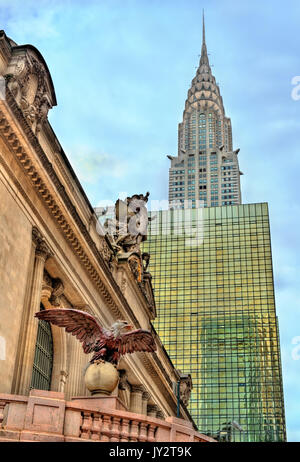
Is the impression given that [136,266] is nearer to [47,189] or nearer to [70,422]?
[47,189]

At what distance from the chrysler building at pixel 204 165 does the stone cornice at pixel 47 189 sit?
13348cm

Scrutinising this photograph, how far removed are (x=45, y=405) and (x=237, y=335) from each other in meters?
111

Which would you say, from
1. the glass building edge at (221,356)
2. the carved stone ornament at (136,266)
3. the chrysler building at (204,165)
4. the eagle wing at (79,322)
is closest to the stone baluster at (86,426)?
the eagle wing at (79,322)

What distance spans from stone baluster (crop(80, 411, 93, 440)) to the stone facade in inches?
283

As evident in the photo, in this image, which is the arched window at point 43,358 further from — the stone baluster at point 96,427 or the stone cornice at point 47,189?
the stone baluster at point 96,427

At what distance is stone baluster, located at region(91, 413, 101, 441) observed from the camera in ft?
54.8

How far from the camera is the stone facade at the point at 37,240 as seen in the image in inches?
1022

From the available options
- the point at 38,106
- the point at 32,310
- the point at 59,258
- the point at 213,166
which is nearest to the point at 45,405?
the point at 32,310

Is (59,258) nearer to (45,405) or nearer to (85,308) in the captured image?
(85,308)

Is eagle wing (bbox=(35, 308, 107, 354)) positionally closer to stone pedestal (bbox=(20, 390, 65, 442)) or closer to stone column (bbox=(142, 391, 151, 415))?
stone pedestal (bbox=(20, 390, 65, 442))

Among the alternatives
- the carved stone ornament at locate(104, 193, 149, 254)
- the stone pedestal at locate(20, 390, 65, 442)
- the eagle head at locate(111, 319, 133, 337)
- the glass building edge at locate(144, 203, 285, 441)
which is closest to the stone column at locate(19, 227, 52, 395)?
the eagle head at locate(111, 319, 133, 337)

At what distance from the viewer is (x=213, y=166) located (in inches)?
7141

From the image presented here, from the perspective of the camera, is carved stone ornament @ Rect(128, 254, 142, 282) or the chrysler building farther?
the chrysler building

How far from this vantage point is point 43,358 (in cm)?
3209
